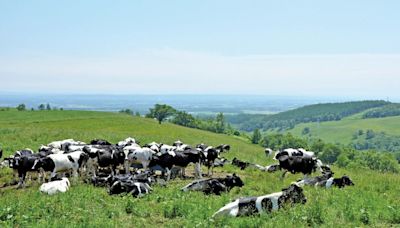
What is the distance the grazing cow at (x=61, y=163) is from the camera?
17.4m

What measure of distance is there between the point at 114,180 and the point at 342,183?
29.6 ft

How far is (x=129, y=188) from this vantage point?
49.4 feet

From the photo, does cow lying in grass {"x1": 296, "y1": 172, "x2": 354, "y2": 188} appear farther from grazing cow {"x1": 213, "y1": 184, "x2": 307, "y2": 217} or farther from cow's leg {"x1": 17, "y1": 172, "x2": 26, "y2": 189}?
cow's leg {"x1": 17, "y1": 172, "x2": 26, "y2": 189}

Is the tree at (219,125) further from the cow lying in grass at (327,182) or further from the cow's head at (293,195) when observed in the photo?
the cow's head at (293,195)

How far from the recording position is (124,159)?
20328 mm

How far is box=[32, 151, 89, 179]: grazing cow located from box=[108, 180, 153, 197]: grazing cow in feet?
11.4

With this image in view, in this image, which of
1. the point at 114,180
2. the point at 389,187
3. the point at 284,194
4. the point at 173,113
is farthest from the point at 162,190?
the point at 173,113

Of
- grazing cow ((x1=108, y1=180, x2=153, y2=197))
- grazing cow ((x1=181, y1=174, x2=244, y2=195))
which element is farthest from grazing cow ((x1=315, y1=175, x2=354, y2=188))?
grazing cow ((x1=108, y1=180, x2=153, y2=197))

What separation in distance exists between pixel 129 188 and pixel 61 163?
13.9 ft

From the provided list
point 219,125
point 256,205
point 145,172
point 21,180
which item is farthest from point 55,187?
point 219,125

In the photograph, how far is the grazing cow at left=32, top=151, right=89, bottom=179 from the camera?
1736 cm

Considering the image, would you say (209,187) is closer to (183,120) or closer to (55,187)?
(55,187)

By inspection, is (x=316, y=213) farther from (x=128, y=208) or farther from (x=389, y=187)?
(x=389, y=187)

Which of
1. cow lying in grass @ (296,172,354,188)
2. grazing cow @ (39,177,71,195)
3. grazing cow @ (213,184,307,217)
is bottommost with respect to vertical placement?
cow lying in grass @ (296,172,354,188)
